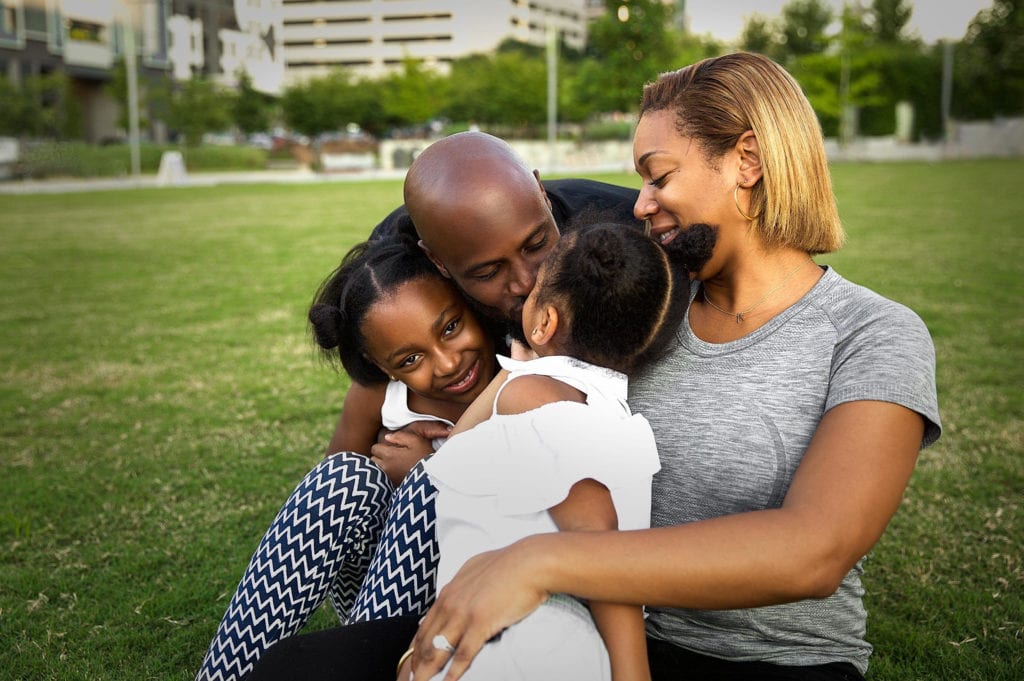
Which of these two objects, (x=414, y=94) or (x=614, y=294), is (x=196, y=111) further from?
(x=614, y=294)

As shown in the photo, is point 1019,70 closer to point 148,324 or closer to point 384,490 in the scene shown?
point 148,324

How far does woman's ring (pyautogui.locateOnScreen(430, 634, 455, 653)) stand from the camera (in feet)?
5.18

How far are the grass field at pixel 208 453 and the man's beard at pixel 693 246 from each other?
178cm

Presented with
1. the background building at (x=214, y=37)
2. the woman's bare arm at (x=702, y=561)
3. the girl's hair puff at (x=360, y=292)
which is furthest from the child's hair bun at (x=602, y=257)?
the background building at (x=214, y=37)

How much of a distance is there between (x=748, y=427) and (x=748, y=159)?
1.96 ft

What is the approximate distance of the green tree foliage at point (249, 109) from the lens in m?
50.5

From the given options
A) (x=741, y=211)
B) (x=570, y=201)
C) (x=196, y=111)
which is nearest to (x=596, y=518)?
(x=741, y=211)

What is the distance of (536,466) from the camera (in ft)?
5.36

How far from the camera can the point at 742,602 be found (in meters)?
1.57

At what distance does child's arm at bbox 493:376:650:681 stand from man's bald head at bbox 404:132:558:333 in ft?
2.37

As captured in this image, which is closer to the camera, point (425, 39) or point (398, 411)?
point (398, 411)

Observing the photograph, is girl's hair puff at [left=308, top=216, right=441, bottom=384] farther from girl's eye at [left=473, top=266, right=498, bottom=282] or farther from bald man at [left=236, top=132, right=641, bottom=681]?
girl's eye at [left=473, top=266, right=498, bottom=282]

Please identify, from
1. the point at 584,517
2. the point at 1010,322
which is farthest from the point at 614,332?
the point at 1010,322

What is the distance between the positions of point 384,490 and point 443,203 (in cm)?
83
